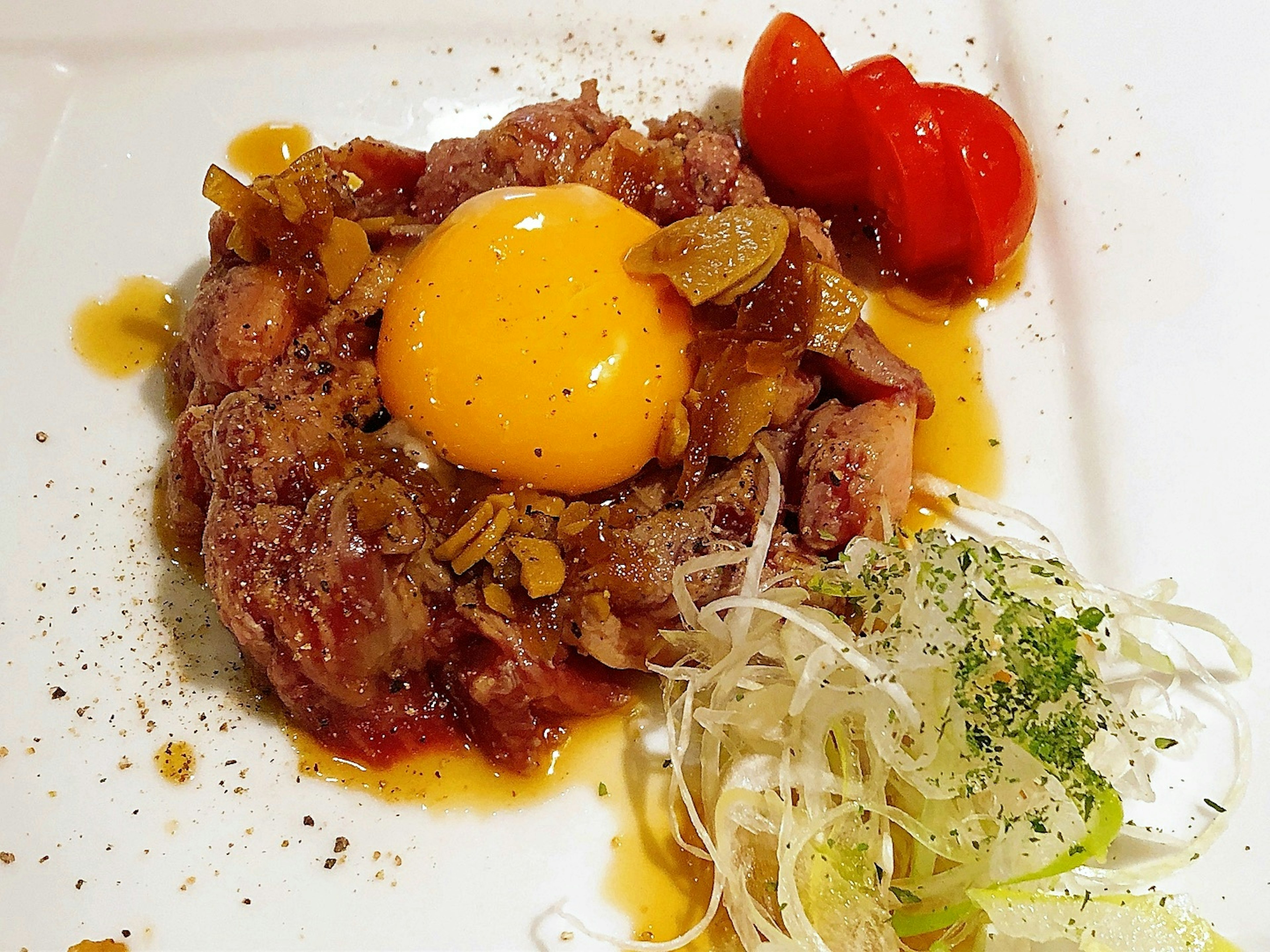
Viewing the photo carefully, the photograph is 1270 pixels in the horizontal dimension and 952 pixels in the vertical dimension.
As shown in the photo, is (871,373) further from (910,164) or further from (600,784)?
(600,784)

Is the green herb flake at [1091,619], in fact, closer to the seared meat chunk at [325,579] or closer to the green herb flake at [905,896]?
the green herb flake at [905,896]

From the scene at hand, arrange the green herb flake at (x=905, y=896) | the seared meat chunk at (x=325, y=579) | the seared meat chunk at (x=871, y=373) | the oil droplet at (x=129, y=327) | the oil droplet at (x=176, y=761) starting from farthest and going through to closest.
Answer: the oil droplet at (x=129, y=327) → the seared meat chunk at (x=871, y=373) → the oil droplet at (x=176, y=761) → the seared meat chunk at (x=325, y=579) → the green herb flake at (x=905, y=896)

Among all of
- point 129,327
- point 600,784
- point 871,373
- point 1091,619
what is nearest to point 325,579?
point 600,784

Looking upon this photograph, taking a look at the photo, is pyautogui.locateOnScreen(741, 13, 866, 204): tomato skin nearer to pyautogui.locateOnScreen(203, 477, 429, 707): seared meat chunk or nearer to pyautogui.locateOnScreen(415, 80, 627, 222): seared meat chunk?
pyautogui.locateOnScreen(415, 80, 627, 222): seared meat chunk

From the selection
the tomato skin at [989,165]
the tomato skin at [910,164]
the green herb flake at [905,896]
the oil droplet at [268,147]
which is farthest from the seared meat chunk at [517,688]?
the oil droplet at [268,147]

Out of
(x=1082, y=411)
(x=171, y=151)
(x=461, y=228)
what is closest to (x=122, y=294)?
(x=171, y=151)

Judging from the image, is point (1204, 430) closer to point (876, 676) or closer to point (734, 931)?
point (876, 676)
